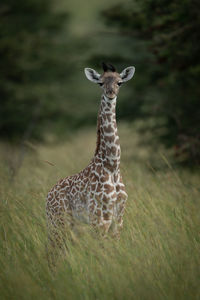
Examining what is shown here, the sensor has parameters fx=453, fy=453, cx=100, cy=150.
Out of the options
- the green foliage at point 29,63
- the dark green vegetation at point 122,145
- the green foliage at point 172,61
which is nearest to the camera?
the dark green vegetation at point 122,145

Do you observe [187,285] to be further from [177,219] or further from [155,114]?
[155,114]

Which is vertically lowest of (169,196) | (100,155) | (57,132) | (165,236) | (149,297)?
(149,297)

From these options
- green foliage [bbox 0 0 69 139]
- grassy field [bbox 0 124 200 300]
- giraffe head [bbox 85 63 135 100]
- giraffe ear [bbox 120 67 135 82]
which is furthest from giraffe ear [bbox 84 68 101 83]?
green foliage [bbox 0 0 69 139]

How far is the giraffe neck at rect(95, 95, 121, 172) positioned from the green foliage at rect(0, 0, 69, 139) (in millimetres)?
9978

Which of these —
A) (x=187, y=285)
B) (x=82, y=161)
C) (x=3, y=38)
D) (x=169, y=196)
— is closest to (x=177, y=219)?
(x=169, y=196)

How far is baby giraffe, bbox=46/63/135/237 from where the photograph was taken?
5316 mm

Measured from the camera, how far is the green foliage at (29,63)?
54.0ft

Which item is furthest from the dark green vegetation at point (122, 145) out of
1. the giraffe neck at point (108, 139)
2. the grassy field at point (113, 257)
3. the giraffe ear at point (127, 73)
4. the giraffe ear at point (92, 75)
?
the giraffe ear at point (92, 75)

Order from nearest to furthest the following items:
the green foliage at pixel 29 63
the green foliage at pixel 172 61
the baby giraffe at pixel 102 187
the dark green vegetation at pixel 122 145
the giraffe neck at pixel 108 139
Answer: the dark green vegetation at pixel 122 145, the baby giraffe at pixel 102 187, the giraffe neck at pixel 108 139, the green foliage at pixel 172 61, the green foliage at pixel 29 63

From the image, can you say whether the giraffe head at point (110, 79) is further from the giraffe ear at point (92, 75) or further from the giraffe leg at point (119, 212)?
the giraffe leg at point (119, 212)

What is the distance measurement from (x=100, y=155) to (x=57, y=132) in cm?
1240

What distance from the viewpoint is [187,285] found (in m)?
4.40

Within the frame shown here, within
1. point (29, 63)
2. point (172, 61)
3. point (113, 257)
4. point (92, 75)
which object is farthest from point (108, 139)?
point (29, 63)

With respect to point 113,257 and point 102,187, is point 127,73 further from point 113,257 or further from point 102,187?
point 113,257
